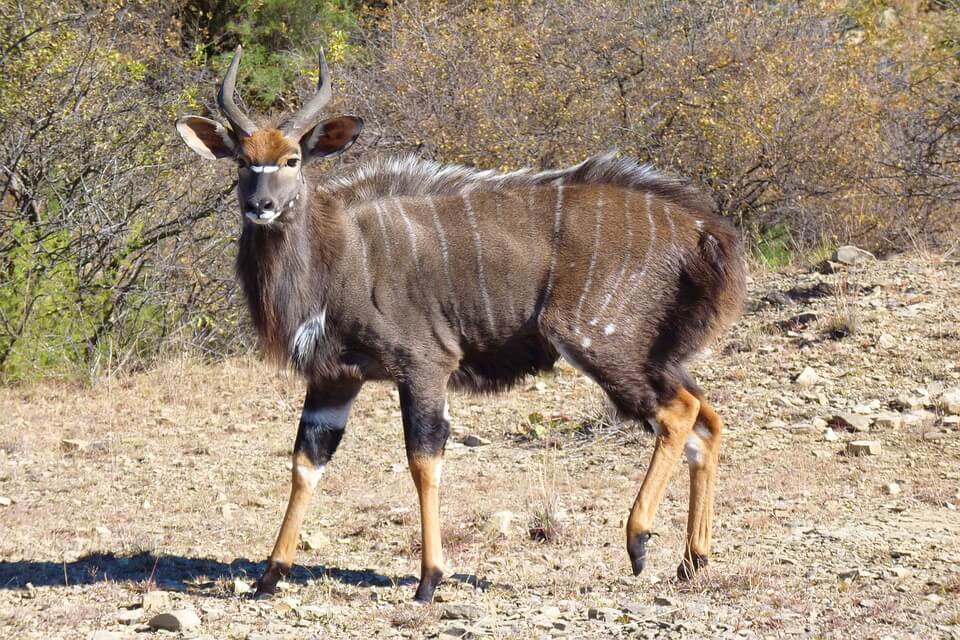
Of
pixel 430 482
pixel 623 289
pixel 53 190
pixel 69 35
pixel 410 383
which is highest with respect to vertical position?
pixel 69 35

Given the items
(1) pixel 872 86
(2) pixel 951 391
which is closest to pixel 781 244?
(1) pixel 872 86

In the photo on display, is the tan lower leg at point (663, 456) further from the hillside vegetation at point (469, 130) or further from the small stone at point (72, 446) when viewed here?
the hillside vegetation at point (469, 130)

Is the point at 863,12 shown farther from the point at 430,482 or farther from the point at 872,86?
the point at 430,482

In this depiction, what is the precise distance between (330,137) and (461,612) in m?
1.98

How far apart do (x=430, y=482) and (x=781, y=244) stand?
22.8ft

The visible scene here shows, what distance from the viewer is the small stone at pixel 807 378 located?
765 cm

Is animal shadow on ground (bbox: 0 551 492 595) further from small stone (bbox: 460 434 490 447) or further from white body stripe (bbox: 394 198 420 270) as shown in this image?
small stone (bbox: 460 434 490 447)

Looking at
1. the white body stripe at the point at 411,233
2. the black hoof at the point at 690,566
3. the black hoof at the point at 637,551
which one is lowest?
the black hoof at the point at 690,566

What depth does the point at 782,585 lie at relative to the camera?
4621 mm

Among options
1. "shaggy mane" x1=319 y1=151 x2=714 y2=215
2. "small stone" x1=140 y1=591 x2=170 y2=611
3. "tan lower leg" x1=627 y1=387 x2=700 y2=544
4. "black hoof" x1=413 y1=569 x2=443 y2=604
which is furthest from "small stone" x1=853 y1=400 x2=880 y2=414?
"small stone" x1=140 y1=591 x2=170 y2=611

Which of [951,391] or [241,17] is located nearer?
[951,391]

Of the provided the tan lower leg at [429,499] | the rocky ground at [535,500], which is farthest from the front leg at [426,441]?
the rocky ground at [535,500]

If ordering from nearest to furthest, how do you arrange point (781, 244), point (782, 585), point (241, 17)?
point (782, 585), point (781, 244), point (241, 17)

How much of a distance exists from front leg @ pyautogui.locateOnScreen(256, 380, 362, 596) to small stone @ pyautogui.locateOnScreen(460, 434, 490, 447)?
89.2 inches
